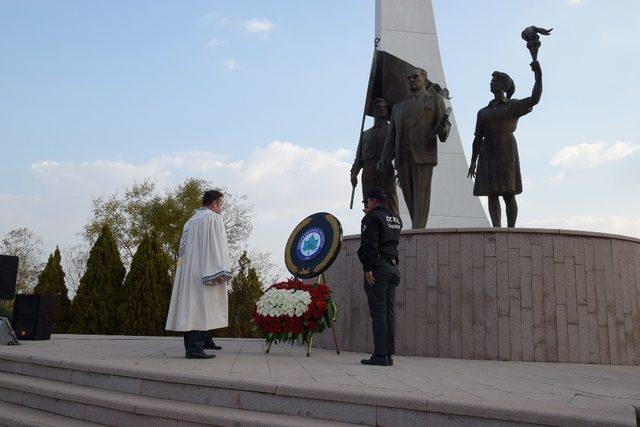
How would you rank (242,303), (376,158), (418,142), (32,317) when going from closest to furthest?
(418,142) → (32,317) → (376,158) → (242,303)

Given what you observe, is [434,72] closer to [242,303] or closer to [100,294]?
[242,303]

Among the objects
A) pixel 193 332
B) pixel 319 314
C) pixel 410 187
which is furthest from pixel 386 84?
pixel 193 332

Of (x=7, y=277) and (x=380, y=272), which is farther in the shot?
(x=7, y=277)

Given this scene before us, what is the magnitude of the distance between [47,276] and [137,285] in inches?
114

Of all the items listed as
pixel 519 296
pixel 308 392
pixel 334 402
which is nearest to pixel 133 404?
pixel 308 392

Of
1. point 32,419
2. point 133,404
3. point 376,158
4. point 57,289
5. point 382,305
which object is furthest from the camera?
point 57,289

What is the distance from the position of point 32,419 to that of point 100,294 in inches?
475

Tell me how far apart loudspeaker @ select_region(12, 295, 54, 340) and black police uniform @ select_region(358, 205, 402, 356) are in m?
5.33

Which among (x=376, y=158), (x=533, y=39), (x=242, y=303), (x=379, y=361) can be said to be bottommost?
(x=379, y=361)

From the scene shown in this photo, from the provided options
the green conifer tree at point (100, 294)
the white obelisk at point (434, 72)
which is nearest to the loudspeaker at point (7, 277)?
the green conifer tree at point (100, 294)

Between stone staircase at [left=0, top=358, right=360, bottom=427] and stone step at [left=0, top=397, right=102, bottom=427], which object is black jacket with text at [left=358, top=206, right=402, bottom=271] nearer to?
stone staircase at [left=0, top=358, right=360, bottom=427]

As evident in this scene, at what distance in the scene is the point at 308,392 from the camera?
342 cm

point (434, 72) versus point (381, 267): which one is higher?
point (434, 72)

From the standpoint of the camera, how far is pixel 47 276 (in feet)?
52.2
